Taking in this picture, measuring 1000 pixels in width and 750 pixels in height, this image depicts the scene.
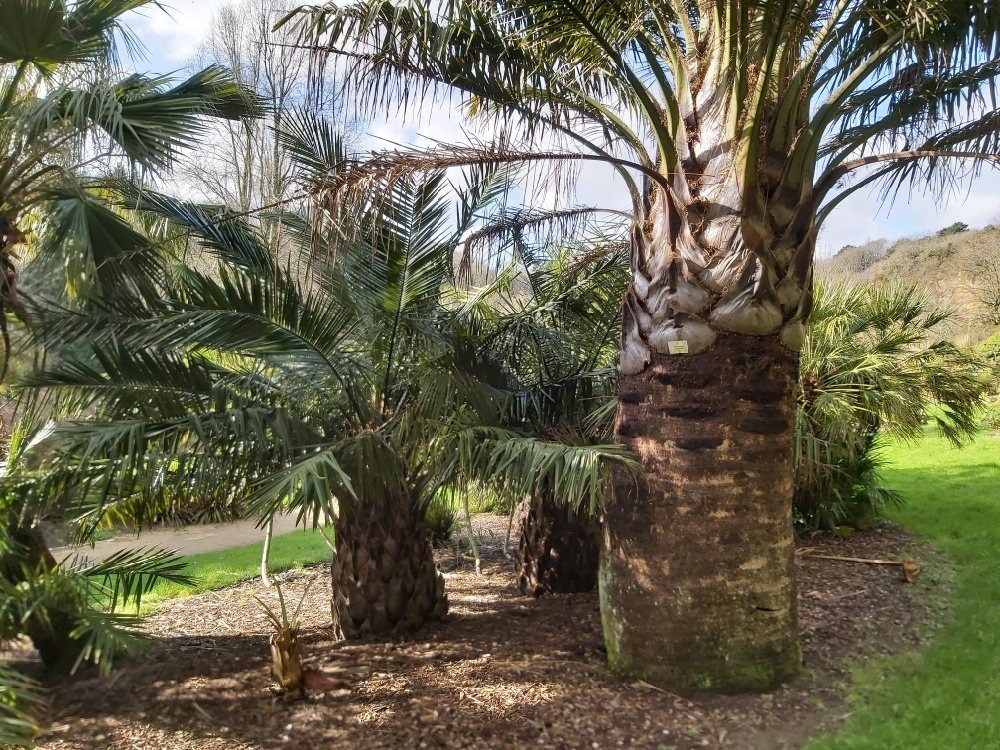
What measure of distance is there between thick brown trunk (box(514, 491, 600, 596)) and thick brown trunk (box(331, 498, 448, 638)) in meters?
1.20

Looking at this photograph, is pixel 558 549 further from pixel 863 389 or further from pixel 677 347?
pixel 863 389

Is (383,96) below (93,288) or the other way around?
the other way around

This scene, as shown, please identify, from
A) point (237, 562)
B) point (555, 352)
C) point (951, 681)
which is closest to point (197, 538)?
point (237, 562)

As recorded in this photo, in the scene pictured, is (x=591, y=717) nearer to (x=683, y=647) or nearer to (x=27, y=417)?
(x=683, y=647)

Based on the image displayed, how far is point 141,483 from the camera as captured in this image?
12.9ft

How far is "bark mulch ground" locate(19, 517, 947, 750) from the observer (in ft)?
11.9

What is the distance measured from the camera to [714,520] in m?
3.93

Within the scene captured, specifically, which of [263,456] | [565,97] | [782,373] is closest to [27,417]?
[263,456]

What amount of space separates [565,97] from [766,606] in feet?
11.2

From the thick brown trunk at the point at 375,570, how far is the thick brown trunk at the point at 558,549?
1.20 meters

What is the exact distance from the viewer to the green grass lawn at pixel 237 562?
7828 mm

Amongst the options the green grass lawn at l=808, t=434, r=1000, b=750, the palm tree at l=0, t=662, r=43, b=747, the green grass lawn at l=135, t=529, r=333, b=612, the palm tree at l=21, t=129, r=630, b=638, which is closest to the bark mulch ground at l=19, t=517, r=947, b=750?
the green grass lawn at l=808, t=434, r=1000, b=750

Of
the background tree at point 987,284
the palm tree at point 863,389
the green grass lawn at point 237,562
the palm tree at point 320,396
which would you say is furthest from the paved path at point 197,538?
the background tree at point 987,284

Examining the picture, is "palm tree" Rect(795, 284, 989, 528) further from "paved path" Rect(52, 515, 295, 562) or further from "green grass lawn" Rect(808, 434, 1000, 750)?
"paved path" Rect(52, 515, 295, 562)
